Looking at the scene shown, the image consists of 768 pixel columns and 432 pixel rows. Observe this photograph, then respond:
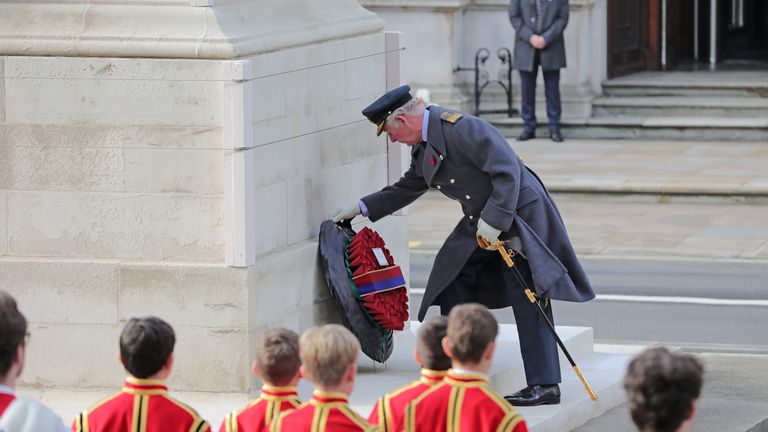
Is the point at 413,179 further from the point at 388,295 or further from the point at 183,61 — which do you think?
the point at 183,61

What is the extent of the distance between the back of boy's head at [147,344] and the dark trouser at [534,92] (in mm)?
15869

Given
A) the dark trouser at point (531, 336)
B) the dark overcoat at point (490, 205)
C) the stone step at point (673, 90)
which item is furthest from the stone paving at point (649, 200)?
the dark trouser at point (531, 336)

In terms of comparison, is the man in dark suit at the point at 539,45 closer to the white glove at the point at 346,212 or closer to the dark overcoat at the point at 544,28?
the dark overcoat at the point at 544,28

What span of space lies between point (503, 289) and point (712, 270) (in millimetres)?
5875

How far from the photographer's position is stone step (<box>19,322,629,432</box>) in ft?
29.1

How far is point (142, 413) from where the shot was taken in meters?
6.13

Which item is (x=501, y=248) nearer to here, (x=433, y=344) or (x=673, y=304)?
(x=433, y=344)

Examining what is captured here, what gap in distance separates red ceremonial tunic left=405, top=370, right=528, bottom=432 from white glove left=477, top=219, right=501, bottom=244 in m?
2.64

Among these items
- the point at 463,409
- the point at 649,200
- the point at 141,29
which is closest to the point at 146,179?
the point at 141,29

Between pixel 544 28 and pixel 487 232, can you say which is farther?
pixel 544 28

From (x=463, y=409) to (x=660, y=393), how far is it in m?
1.29

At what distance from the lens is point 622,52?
2420 centimetres

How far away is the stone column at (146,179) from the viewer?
885 centimetres

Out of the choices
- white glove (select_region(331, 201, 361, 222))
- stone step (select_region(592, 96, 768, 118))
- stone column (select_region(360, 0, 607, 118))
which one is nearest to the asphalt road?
white glove (select_region(331, 201, 361, 222))
